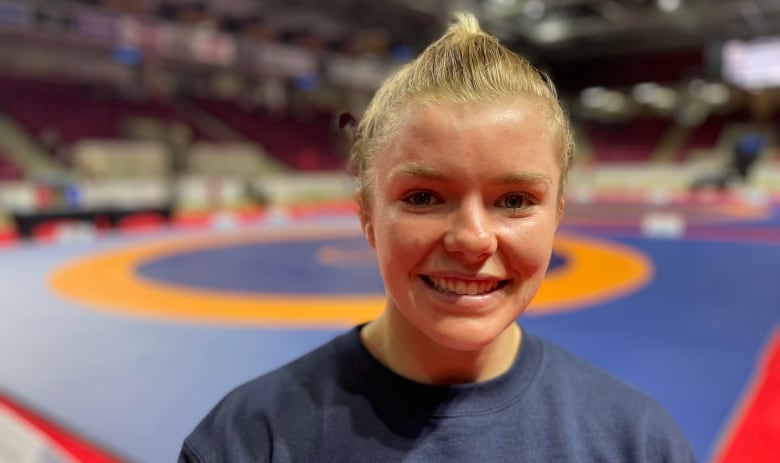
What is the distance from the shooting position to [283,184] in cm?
1739

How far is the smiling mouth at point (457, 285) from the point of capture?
992 mm

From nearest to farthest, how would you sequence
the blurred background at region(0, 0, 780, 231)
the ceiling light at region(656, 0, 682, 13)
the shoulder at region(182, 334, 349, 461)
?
the shoulder at region(182, 334, 349, 461)
the blurred background at region(0, 0, 780, 231)
the ceiling light at region(656, 0, 682, 13)

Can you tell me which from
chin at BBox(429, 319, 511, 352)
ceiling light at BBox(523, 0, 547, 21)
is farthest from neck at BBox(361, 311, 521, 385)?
ceiling light at BBox(523, 0, 547, 21)

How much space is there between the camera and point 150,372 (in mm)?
3111

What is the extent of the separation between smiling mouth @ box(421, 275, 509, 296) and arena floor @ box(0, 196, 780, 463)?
1.58m

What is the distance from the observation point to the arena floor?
251 cm

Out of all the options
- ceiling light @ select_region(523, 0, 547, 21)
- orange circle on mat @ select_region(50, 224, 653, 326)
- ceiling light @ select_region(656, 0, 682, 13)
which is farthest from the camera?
ceiling light @ select_region(523, 0, 547, 21)

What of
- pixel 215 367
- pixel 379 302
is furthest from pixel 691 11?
pixel 215 367

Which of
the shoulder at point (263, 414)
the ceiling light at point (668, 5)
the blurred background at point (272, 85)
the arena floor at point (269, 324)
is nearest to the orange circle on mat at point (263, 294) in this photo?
the arena floor at point (269, 324)

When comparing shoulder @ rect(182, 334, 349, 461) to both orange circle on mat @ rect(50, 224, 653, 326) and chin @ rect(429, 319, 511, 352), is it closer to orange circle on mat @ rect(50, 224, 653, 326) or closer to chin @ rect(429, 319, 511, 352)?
chin @ rect(429, 319, 511, 352)

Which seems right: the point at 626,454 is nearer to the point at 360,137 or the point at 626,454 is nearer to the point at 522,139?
the point at 522,139

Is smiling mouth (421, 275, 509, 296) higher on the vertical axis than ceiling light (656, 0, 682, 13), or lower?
lower

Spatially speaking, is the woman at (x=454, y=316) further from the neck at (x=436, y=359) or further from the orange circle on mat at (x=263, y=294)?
the orange circle on mat at (x=263, y=294)

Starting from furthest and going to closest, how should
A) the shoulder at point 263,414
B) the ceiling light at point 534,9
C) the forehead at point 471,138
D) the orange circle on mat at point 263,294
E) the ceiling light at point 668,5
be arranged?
the ceiling light at point 534,9 → the ceiling light at point 668,5 → the orange circle on mat at point 263,294 → the shoulder at point 263,414 → the forehead at point 471,138
